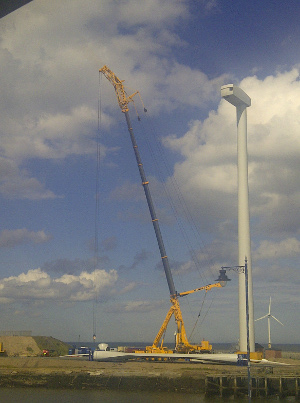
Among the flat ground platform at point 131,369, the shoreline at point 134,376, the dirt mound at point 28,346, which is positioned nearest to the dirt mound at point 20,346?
the dirt mound at point 28,346

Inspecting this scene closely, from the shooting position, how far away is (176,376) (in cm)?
6106

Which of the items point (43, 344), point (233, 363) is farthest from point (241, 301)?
point (43, 344)

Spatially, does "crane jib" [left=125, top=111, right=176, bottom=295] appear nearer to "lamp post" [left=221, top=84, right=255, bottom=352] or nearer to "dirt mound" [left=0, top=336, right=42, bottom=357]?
"lamp post" [left=221, top=84, right=255, bottom=352]

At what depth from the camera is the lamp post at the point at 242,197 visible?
243 ft

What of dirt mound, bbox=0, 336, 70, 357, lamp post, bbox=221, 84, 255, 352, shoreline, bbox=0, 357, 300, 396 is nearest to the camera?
shoreline, bbox=0, 357, 300, 396

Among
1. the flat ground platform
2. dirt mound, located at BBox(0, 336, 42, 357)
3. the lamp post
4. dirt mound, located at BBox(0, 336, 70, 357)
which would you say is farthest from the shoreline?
dirt mound, located at BBox(0, 336, 70, 357)

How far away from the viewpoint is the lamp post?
74000 mm

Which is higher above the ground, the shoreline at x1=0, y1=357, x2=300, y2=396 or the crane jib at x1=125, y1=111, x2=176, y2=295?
the crane jib at x1=125, y1=111, x2=176, y2=295

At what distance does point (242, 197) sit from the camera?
79.4 meters

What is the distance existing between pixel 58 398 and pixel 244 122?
54133 mm

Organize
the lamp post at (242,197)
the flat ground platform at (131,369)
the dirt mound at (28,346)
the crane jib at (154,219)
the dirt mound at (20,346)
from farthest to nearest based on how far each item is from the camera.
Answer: the dirt mound at (28,346) < the dirt mound at (20,346) < the crane jib at (154,219) < the lamp post at (242,197) < the flat ground platform at (131,369)

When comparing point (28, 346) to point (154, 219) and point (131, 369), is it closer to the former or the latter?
point (131, 369)

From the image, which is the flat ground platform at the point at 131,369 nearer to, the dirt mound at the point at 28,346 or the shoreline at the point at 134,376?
the shoreline at the point at 134,376

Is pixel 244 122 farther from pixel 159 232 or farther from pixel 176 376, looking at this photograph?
pixel 176 376
